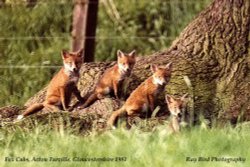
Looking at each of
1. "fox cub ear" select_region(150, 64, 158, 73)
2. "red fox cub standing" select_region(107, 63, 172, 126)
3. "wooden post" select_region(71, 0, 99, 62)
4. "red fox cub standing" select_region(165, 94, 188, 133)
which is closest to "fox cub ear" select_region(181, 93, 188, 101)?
"red fox cub standing" select_region(165, 94, 188, 133)

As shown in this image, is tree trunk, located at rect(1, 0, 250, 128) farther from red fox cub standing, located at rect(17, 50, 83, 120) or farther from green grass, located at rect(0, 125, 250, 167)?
green grass, located at rect(0, 125, 250, 167)

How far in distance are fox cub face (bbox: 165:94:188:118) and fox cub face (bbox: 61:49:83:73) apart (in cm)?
75

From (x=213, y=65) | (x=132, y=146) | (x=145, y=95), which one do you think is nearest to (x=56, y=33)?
(x=213, y=65)

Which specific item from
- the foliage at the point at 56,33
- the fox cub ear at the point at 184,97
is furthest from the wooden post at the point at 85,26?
the fox cub ear at the point at 184,97

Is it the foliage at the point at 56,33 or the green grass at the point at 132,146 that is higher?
the foliage at the point at 56,33

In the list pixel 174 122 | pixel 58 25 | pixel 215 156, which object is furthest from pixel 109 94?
pixel 58 25

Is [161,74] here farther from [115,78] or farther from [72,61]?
[72,61]

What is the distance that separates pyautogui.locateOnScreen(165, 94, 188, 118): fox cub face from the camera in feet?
25.0

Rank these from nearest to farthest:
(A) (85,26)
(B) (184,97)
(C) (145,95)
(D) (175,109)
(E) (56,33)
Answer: (D) (175,109)
(C) (145,95)
(B) (184,97)
(A) (85,26)
(E) (56,33)

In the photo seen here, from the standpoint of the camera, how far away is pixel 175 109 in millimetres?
7625

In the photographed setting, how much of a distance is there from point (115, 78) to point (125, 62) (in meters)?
0.16

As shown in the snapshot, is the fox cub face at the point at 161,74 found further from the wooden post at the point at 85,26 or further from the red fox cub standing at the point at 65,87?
the wooden post at the point at 85,26

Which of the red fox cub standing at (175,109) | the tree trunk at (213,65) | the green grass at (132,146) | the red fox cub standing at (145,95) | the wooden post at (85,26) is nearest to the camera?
the green grass at (132,146)

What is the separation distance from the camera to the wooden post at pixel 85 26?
8.60m
